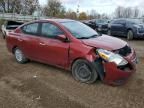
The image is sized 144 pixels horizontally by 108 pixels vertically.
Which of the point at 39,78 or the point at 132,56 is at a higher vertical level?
the point at 132,56

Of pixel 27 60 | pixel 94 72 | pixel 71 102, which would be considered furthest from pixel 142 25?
pixel 71 102

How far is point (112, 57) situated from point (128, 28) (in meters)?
11.1

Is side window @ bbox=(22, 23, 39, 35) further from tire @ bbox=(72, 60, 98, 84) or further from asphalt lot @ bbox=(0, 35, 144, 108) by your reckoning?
tire @ bbox=(72, 60, 98, 84)

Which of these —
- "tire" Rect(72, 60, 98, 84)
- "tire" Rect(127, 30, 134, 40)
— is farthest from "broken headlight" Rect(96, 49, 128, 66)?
"tire" Rect(127, 30, 134, 40)

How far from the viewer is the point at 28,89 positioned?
555cm

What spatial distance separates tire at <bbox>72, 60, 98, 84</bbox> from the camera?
18.4 ft

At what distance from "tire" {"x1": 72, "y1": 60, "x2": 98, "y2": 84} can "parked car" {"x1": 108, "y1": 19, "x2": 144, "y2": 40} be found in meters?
10.3

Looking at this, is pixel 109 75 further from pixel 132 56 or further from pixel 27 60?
pixel 27 60

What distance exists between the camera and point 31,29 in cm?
734

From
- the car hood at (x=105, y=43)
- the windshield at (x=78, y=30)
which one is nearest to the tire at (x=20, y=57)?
the windshield at (x=78, y=30)

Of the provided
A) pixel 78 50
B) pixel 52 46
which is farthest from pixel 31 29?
pixel 78 50

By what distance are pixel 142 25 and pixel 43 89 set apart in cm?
1187

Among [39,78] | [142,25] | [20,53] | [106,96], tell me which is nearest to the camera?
[106,96]

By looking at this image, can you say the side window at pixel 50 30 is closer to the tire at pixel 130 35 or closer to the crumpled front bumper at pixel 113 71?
the crumpled front bumper at pixel 113 71
